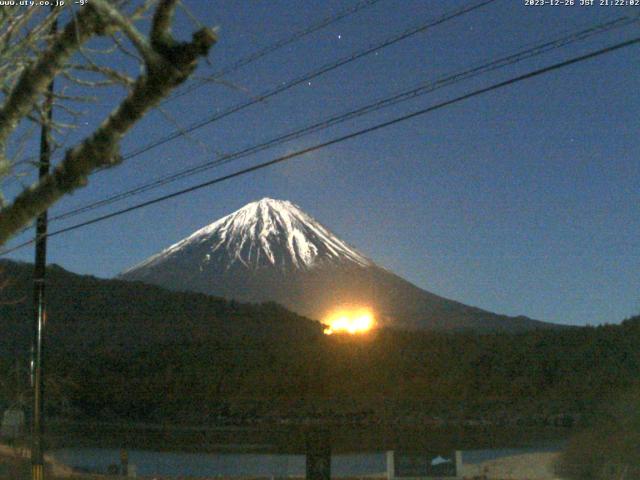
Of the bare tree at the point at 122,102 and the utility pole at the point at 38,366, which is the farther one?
the utility pole at the point at 38,366

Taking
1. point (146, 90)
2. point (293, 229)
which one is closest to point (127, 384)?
point (146, 90)

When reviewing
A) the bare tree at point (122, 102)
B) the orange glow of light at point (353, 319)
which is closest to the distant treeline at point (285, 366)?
the orange glow of light at point (353, 319)

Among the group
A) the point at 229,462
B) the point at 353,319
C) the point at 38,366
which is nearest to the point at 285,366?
Answer: the point at 229,462

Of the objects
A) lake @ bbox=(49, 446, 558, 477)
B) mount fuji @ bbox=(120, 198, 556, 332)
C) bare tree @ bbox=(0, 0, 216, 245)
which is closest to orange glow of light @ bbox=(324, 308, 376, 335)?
mount fuji @ bbox=(120, 198, 556, 332)

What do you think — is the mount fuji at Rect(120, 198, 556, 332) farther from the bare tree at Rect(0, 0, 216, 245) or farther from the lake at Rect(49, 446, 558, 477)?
the bare tree at Rect(0, 0, 216, 245)

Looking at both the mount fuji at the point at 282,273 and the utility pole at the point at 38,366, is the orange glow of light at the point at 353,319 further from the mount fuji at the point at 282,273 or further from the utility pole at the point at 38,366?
the utility pole at the point at 38,366

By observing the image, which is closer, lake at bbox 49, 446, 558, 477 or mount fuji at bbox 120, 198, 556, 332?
lake at bbox 49, 446, 558, 477

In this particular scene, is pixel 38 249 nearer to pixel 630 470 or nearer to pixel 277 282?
pixel 630 470
